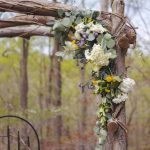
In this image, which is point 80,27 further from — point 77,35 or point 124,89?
point 124,89

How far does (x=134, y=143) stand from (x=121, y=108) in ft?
39.1

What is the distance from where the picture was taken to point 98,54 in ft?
9.66

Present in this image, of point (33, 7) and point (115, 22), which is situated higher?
point (33, 7)

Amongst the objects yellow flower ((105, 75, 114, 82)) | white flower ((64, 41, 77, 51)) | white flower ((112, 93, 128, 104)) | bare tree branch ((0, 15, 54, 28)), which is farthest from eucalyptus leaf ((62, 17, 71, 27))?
white flower ((112, 93, 128, 104))

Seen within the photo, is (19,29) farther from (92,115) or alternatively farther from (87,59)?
(92,115)

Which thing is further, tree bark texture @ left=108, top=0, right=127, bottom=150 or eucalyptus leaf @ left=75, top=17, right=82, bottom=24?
eucalyptus leaf @ left=75, top=17, right=82, bottom=24

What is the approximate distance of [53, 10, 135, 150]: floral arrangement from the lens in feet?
9.73

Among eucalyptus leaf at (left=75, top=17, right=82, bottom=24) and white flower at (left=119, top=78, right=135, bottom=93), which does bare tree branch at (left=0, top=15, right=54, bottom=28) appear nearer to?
eucalyptus leaf at (left=75, top=17, right=82, bottom=24)

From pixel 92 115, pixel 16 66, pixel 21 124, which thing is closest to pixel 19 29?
pixel 21 124

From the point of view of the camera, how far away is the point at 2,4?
3.00 metres

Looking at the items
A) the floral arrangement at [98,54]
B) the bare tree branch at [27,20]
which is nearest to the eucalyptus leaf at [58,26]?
the floral arrangement at [98,54]

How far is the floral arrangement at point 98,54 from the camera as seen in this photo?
117 inches

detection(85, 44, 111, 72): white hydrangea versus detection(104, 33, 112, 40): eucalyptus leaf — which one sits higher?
detection(104, 33, 112, 40): eucalyptus leaf

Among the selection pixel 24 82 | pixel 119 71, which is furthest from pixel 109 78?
pixel 24 82
